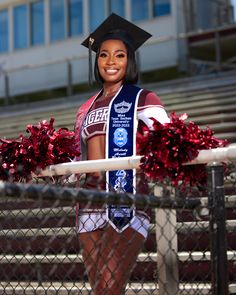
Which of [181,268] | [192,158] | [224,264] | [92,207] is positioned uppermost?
[192,158]

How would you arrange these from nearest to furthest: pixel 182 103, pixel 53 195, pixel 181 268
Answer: pixel 53 195 < pixel 181 268 < pixel 182 103

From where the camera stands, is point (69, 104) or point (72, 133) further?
point (69, 104)

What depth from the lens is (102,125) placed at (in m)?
3.27

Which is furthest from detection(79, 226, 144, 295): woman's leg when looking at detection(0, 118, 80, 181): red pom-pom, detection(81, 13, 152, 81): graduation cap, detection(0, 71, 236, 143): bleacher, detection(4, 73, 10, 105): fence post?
detection(4, 73, 10, 105): fence post

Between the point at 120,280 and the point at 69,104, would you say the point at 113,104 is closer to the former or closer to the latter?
the point at 120,280

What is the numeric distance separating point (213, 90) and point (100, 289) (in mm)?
8094

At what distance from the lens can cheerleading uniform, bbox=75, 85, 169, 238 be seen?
311 cm

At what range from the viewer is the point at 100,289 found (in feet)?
9.96

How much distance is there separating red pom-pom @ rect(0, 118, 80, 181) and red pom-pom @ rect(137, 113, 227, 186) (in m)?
0.50

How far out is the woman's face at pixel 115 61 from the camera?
3432mm

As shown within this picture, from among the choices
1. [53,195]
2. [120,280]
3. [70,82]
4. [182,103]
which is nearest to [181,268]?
[120,280]

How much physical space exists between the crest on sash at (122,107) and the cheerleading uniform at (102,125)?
47 mm

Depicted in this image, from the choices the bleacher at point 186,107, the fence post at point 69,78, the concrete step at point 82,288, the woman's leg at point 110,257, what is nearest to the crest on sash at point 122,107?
the woman's leg at point 110,257

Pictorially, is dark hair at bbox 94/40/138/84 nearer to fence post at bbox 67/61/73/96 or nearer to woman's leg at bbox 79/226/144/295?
woman's leg at bbox 79/226/144/295
